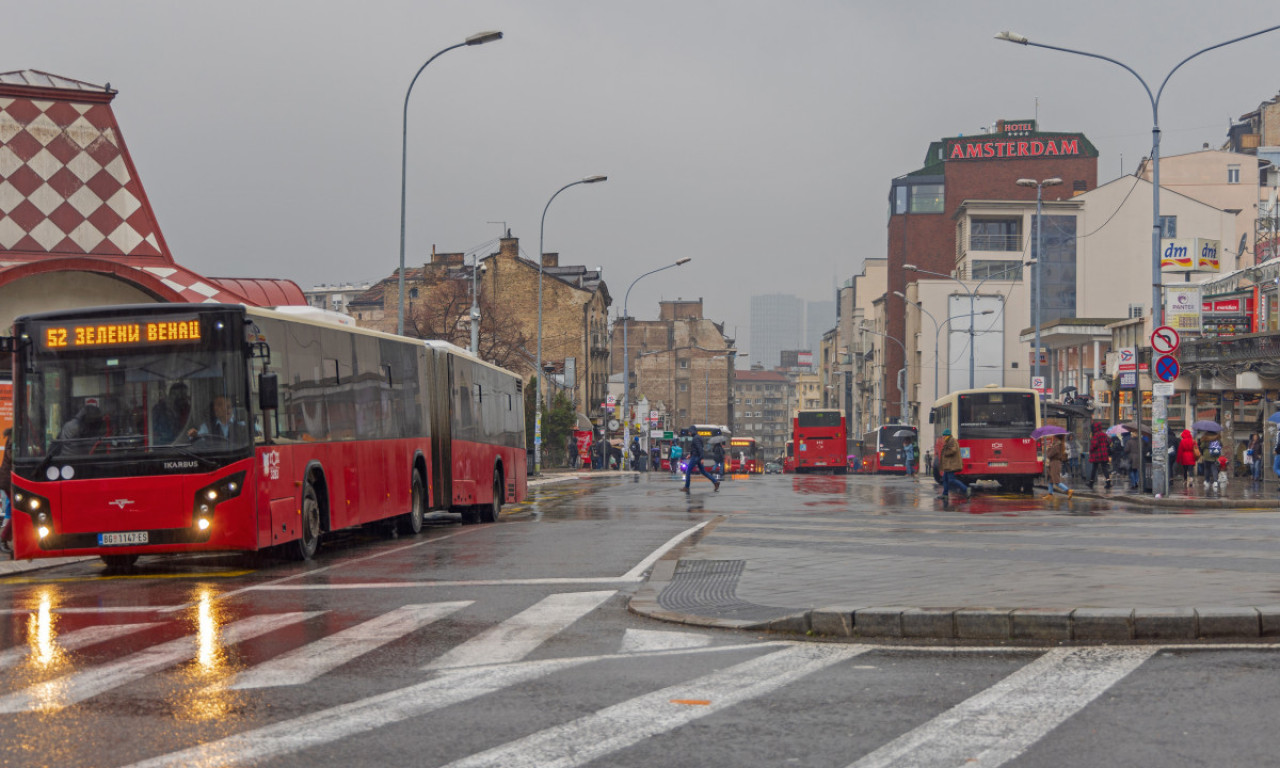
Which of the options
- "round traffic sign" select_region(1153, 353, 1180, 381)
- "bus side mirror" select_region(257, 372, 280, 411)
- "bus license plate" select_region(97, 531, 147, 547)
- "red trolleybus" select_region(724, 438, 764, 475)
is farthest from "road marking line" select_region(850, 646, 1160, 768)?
"red trolleybus" select_region(724, 438, 764, 475)

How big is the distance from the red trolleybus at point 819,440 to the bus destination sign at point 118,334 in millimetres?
55117

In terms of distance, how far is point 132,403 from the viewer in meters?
13.7

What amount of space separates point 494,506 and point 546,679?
16845mm

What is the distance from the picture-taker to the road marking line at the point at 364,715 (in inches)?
223

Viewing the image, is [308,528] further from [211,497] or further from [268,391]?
[268,391]

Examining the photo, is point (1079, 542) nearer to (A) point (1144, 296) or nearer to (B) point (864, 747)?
(B) point (864, 747)

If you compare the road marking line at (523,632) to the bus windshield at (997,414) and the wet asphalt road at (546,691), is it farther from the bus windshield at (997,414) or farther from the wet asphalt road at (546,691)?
the bus windshield at (997,414)

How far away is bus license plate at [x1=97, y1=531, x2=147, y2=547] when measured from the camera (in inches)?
532

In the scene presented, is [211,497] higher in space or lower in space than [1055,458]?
higher

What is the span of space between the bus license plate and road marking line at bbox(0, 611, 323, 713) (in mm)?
4003

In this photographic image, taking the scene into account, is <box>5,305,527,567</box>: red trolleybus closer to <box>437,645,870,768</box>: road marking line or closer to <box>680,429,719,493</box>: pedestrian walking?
<box>437,645,870,768</box>: road marking line

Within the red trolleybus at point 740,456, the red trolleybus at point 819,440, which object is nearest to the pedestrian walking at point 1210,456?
the red trolleybus at point 819,440

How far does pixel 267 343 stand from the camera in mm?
14422

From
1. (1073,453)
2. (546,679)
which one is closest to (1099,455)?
(1073,453)
